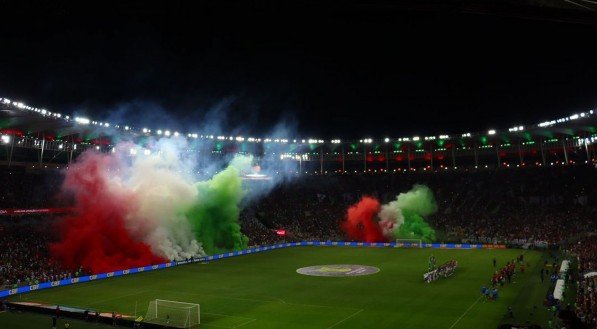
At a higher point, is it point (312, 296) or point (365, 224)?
point (365, 224)

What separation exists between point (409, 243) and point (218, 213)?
81.7ft

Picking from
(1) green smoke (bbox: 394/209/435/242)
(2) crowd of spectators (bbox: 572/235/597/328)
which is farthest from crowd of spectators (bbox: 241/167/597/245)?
(2) crowd of spectators (bbox: 572/235/597/328)

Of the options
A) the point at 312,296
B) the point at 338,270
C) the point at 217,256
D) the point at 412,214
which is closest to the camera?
the point at 312,296

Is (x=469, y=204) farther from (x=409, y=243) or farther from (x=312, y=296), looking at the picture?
(x=312, y=296)

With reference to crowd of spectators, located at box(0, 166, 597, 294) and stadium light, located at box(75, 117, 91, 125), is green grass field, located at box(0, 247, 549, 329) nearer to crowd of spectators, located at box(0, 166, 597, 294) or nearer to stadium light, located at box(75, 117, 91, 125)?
crowd of spectators, located at box(0, 166, 597, 294)

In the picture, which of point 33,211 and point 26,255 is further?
point 33,211

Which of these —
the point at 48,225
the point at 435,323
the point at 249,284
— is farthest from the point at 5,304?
the point at 435,323

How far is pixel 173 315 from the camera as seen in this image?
79.4 feet

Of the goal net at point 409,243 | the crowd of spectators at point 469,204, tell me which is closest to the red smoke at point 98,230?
the crowd of spectators at point 469,204

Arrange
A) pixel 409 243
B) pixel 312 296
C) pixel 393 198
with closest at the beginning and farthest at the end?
pixel 312 296
pixel 409 243
pixel 393 198

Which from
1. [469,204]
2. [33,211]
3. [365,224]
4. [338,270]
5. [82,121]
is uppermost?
[82,121]

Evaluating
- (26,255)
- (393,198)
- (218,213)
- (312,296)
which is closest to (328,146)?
(393,198)

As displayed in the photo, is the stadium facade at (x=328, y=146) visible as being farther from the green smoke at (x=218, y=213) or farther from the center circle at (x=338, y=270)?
the center circle at (x=338, y=270)

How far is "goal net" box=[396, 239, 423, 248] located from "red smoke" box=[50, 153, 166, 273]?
3060cm
